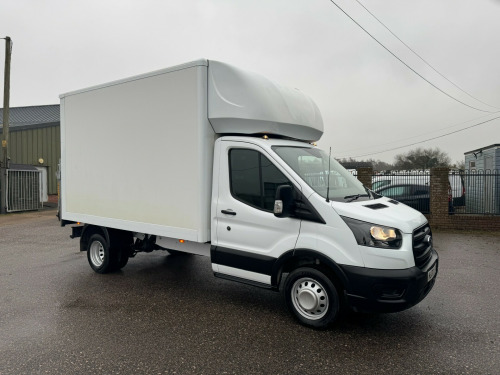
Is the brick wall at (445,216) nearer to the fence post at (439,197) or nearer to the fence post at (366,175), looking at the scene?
the fence post at (439,197)

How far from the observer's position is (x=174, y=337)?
13.3 ft

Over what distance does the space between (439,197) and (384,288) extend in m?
9.14

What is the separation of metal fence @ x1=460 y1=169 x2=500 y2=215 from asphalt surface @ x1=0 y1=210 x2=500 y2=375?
5.90m

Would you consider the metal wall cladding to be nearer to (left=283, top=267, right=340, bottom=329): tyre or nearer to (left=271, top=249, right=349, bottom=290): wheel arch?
(left=271, top=249, right=349, bottom=290): wheel arch

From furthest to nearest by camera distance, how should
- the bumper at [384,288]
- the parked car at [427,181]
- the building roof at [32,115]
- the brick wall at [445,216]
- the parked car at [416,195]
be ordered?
the building roof at [32,115], the parked car at [416,195], the parked car at [427,181], the brick wall at [445,216], the bumper at [384,288]

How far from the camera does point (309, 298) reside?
4203mm

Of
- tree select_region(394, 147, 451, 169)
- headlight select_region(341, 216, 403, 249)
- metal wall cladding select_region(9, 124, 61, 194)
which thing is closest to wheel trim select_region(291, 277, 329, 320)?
headlight select_region(341, 216, 403, 249)

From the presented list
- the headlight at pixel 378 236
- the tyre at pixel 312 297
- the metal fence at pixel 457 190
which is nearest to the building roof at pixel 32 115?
the metal fence at pixel 457 190

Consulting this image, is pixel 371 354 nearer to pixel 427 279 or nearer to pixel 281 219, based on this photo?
pixel 427 279

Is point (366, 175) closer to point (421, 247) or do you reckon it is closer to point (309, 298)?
point (421, 247)

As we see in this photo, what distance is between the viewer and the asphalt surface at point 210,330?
137 inches

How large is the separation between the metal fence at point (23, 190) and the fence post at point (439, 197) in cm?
1725

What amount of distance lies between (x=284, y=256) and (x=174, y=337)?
1.48 m

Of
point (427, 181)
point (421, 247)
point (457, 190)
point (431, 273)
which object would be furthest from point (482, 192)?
point (421, 247)
